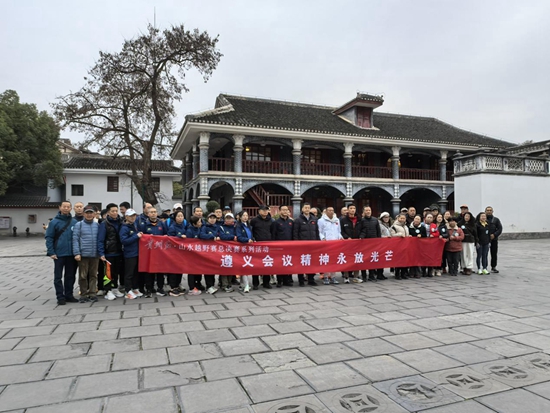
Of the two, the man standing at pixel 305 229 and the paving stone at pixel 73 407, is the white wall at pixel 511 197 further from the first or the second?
the paving stone at pixel 73 407

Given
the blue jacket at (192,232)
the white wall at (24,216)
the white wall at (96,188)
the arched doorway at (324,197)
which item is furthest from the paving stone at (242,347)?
the white wall at (24,216)

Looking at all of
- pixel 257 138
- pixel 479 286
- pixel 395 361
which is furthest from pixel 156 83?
pixel 395 361

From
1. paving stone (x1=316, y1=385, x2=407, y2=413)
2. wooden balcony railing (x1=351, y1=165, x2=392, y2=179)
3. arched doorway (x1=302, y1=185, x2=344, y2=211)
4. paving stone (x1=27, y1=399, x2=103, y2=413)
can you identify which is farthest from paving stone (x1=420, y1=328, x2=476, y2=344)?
wooden balcony railing (x1=351, y1=165, x2=392, y2=179)

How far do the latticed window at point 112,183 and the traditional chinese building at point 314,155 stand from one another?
8434mm

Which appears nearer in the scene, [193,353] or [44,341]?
[193,353]

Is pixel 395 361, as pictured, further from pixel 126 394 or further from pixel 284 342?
pixel 126 394

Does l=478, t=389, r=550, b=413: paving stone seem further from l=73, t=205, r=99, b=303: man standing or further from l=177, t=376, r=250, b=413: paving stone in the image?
l=73, t=205, r=99, b=303: man standing

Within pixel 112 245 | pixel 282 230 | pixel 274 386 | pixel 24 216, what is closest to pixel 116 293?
pixel 112 245

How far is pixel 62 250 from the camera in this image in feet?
19.9

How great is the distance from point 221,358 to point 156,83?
799 inches

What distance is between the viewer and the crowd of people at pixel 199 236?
621cm

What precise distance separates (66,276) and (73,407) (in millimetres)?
4093

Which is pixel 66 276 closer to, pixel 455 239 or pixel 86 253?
pixel 86 253

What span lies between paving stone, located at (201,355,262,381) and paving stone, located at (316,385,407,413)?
2.54ft
